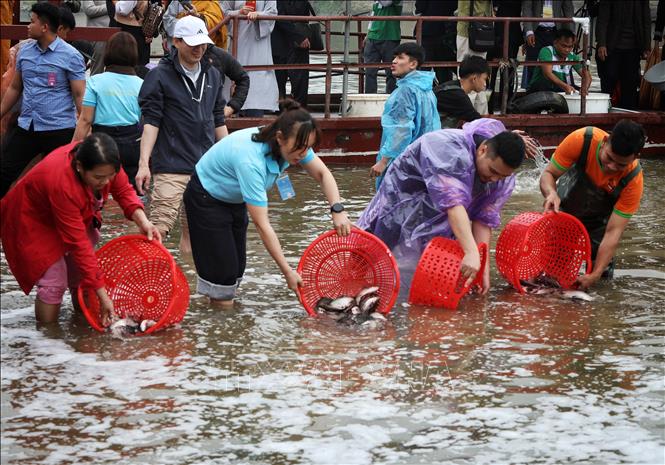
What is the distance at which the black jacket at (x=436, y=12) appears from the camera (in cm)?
1345

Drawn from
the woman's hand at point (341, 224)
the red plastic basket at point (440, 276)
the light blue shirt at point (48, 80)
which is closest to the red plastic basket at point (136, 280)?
the woman's hand at point (341, 224)

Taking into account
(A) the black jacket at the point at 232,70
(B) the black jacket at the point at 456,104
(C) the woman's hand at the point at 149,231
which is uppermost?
(A) the black jacket at the point at 232,70

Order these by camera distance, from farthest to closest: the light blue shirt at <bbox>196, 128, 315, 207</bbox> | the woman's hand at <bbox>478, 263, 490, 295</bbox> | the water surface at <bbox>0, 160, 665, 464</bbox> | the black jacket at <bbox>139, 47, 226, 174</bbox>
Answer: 1. the black jacket at <bbox>139, 47, 226, 174</bbox>
2. the woman's hand at <bbox>478, 263, 490, 295</bbox>
3. the light blue shirt at <bbox>196, 128, 315, 207</bbox>
4. the water surface at <bbox>0, 160, 665, 464</bbox>

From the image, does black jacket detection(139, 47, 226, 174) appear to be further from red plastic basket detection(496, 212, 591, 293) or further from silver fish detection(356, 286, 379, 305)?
red plastic basket detection(496, 212, 591, 293)

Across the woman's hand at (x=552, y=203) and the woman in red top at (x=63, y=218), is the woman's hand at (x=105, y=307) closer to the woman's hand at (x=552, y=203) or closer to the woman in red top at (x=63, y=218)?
the woman in red top at (x=63, y=218)

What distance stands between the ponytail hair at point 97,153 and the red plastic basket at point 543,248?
288 centimetres

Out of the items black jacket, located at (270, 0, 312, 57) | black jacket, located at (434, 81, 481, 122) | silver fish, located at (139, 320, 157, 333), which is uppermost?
black jacket, located at (270, 0, 312, 57)

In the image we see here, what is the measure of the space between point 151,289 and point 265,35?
5.78 m

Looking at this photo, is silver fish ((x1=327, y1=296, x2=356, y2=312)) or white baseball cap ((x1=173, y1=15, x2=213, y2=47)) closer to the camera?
silver fish ((x1=327, y1=296, x2=356, y2=312))

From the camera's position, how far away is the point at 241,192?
6547mm

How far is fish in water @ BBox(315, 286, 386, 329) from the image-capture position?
22.4 feet

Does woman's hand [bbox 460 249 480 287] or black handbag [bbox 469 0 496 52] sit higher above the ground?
black handbag [bbox 469 0 496 52]

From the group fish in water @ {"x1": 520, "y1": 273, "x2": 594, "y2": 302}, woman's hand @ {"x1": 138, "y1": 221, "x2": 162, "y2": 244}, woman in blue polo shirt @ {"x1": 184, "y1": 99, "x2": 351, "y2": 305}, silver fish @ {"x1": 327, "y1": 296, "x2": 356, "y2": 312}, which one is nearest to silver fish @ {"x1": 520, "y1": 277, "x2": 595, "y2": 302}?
fish in water @ {"x1": 520, "y1": 273, "x2": 594, "y2": 302}

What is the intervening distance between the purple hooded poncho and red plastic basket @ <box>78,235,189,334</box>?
1.56 metres
